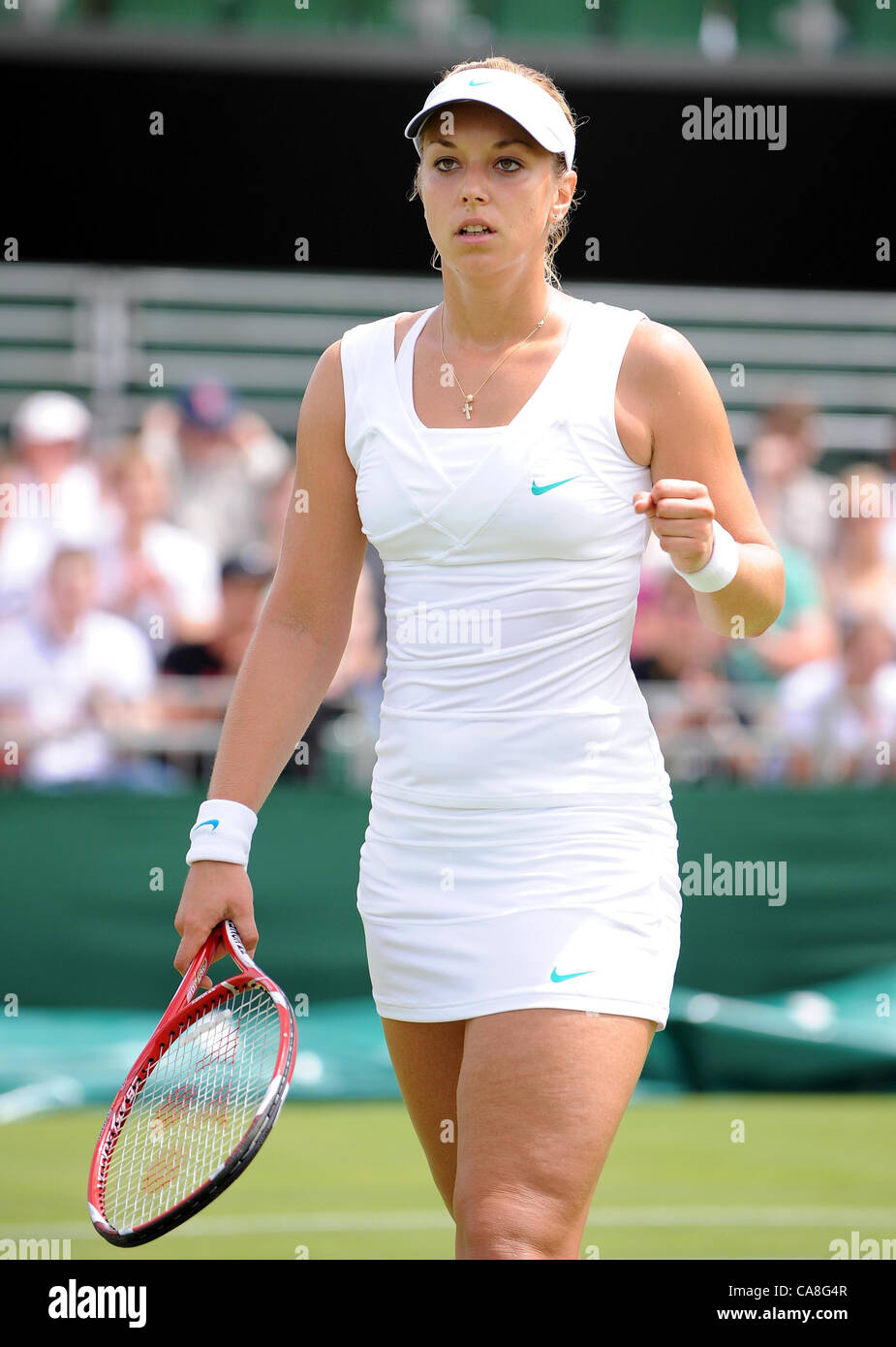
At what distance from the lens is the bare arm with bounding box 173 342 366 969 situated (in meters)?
3.09

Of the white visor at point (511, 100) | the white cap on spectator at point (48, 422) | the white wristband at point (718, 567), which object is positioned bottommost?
the white wristband at point (718, 567)

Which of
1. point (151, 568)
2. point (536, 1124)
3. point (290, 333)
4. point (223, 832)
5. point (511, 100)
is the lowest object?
point (536, 1124)

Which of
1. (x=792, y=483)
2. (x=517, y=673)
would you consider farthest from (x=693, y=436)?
(x=792, y=483)

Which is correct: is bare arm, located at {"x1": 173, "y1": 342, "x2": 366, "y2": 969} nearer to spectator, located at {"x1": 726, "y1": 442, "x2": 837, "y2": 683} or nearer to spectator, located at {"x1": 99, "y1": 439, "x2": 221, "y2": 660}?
spectator, located at {"x1": 99, "y1": 439, "x2": 221, "y2": 660}

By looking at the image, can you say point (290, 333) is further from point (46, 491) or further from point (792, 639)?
point (792, 639)

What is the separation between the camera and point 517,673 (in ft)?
9.33

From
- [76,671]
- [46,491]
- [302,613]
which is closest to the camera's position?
[302,613]

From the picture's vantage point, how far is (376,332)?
3131 millimetres

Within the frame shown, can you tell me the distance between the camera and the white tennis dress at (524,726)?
9.25 ft

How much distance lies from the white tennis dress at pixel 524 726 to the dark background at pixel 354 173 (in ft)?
27.0

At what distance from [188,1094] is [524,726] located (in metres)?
0.76
